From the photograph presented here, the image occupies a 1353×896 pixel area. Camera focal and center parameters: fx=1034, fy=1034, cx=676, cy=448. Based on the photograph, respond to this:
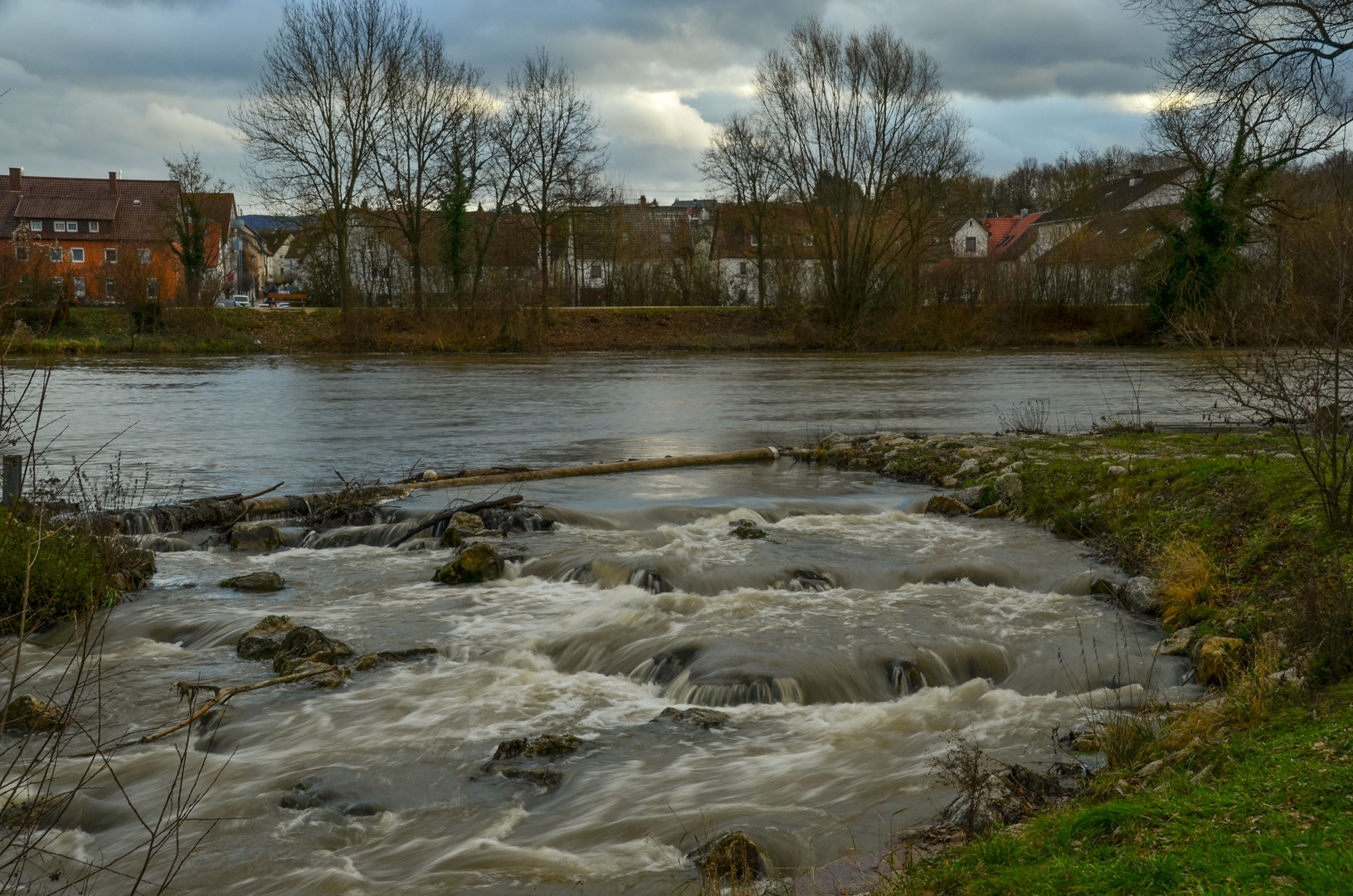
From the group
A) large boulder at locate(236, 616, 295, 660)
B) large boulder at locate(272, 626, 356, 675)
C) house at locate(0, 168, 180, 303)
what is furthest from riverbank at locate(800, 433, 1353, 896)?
house at locate(0, 168, 180, 303)

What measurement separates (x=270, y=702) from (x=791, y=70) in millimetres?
46304

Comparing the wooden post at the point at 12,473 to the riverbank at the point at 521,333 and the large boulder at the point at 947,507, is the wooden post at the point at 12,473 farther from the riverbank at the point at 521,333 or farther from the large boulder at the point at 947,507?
the riverbank at the point at 521,333

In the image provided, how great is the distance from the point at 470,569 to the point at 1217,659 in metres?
7.06

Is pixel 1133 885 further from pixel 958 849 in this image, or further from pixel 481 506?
pixel 481 506

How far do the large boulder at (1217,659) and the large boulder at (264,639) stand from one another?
7132mm

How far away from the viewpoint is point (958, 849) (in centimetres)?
454

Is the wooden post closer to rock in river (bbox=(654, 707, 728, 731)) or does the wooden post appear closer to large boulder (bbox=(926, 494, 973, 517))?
rock in river (bbox=(654, 707, 728, 731))

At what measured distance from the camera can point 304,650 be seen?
8516 millimetres

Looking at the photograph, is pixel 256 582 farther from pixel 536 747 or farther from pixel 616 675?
pixel 536 747

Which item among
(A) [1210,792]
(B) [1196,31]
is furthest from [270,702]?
(B) [1196,31]

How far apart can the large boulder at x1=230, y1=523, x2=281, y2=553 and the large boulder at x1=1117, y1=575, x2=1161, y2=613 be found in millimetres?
9479

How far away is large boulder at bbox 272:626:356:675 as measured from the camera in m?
8.29

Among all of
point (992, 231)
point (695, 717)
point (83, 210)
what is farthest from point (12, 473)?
point (992, 231)

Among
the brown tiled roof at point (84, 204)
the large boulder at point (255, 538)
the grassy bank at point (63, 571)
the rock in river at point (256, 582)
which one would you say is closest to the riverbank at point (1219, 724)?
the grassy bank at point (63, 571)
